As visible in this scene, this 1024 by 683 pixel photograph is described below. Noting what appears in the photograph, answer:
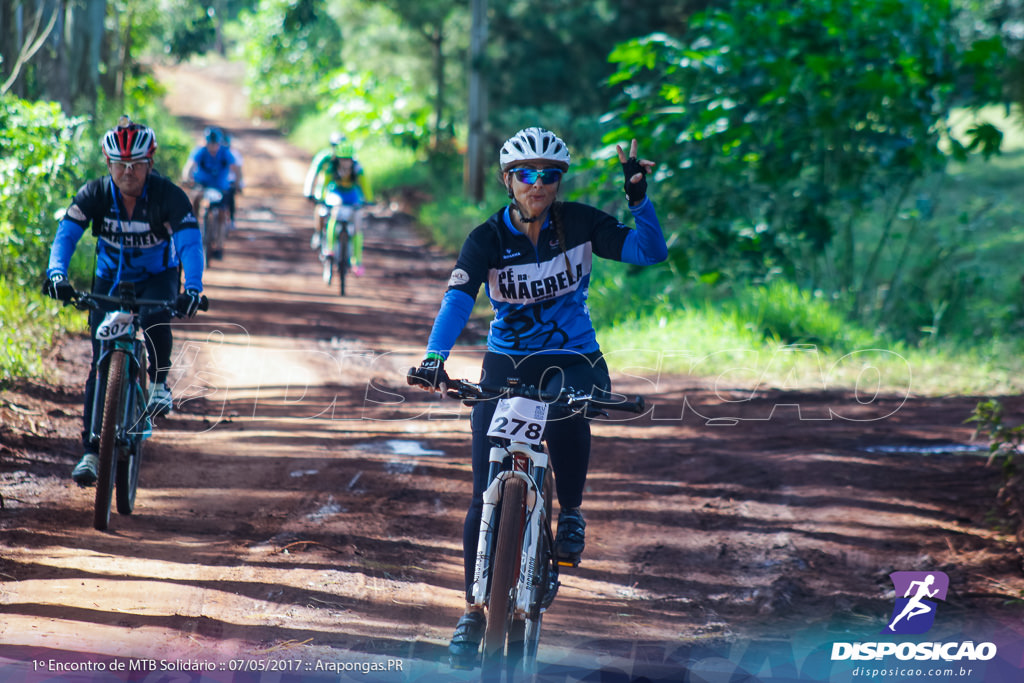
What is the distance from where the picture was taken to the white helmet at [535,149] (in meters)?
4.61

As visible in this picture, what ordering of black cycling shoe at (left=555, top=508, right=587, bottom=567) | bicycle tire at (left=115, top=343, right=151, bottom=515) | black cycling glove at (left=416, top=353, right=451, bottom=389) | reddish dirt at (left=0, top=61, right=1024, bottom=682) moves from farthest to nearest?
bicycle tire at (left=115, top=343, right=151, bottom=515)
reddish dirt at (left=0, top=61, right=1024, bottom=682)
black cycling shoe at (left=555, top=508, right=587, bottom=567)
black cycling glove at (left=416, top=353, right=451, bottom=389)

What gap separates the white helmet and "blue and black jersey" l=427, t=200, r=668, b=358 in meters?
0.24

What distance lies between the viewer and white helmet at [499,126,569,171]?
4.61m

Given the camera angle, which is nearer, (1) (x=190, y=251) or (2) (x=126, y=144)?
(2) (x=126, y=144)

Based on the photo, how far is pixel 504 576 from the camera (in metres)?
4.22

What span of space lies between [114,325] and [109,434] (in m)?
0.67

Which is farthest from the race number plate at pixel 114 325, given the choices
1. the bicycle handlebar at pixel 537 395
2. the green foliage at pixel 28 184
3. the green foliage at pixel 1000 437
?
the green foliage at pixel 1000 437

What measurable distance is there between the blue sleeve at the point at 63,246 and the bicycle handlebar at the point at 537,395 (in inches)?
120

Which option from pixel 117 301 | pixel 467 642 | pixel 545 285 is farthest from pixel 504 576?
pixel 117 301

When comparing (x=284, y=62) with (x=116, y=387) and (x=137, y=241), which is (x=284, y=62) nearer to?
(x=137, y=241)

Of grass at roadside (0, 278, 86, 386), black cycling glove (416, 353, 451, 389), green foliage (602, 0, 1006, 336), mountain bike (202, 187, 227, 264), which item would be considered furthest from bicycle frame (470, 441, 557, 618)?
mountain bike (202, 187, 227, 264)

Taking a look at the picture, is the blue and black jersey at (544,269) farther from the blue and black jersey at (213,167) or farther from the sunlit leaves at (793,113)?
the blue and black jersey at (213,167)

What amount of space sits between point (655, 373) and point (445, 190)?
19.0 metres

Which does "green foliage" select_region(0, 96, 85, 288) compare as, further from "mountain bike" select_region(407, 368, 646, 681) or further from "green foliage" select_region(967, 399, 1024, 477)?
"green foliage" select_region(967, 399, 1024, 477)
